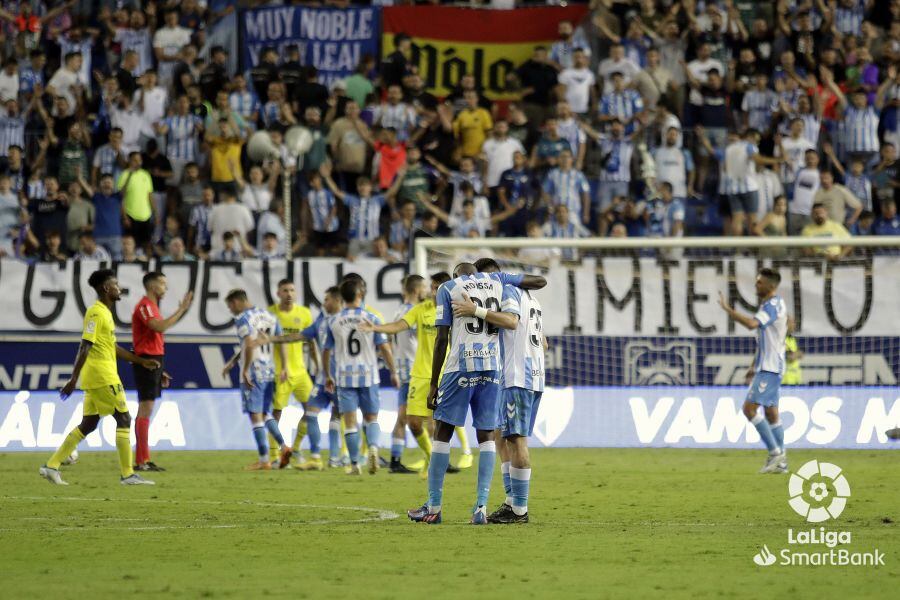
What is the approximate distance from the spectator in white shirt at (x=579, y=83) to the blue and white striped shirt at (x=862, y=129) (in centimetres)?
471

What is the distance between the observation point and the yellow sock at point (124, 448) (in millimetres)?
16719

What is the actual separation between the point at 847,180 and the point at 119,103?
43.0ft

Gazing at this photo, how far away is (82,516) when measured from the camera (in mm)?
13727

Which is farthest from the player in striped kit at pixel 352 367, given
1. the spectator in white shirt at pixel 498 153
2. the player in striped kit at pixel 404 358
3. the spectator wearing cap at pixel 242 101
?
the spectator wearing cap at pixel 242 101

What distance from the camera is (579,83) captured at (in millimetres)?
27969

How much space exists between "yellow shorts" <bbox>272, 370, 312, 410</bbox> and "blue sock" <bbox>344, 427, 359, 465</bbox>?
161 cm

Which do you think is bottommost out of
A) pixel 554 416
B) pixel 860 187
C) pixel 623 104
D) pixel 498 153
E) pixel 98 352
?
pixel 554 416

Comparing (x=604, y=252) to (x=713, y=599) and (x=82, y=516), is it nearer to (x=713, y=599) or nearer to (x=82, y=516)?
(x=82, y=516)

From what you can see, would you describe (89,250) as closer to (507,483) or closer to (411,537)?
(507,483)

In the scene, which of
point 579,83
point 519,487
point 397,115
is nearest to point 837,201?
point 579,83

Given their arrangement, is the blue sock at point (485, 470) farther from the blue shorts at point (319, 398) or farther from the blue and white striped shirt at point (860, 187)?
the blue and white striped shirt at point (860, 187)

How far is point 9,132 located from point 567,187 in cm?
1023

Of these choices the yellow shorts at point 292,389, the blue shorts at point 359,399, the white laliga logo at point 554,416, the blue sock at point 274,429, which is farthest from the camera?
the white laliga logo at point 554,416

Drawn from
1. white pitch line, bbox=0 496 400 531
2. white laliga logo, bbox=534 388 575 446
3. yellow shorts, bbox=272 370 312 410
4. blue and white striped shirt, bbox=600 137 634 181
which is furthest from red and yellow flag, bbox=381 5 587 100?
white pitch line, bbox=0 496 400 531
